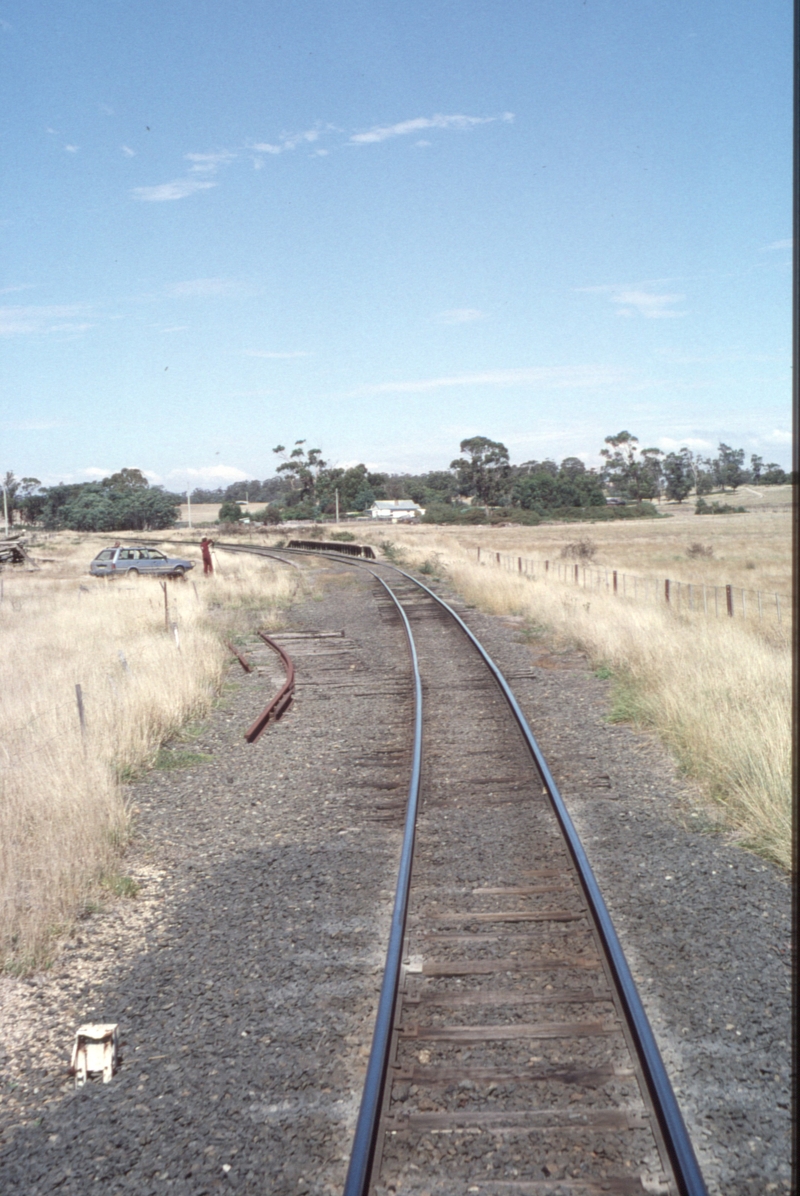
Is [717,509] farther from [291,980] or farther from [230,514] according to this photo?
[291,980]

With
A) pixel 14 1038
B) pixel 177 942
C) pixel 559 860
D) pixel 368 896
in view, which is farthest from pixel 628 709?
pixel 14 1038

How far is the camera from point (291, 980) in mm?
4988

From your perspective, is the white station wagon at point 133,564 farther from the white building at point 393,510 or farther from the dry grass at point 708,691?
the white building at point 393,510

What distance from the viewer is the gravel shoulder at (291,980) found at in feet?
12.0

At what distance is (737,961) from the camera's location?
5082 millimetres

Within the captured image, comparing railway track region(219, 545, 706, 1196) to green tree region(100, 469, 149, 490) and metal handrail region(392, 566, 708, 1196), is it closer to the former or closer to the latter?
metal handrail region(392, 566, 708, 1196)

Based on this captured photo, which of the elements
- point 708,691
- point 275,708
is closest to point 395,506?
point 275,708

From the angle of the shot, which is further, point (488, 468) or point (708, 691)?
point (488, 468)

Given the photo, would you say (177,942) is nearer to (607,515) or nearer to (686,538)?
(686,538)

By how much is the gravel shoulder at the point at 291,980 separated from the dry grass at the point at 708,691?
1.00ft

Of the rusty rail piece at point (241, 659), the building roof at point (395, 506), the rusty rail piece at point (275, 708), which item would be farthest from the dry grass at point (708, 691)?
the building roof at point (395, 506)

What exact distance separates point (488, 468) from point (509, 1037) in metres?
127

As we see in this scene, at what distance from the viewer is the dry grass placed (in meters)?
7.32

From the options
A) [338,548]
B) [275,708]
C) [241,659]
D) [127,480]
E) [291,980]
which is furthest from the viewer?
[127,480]
